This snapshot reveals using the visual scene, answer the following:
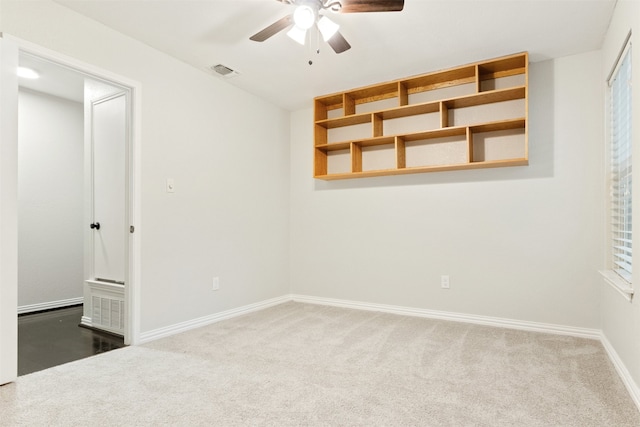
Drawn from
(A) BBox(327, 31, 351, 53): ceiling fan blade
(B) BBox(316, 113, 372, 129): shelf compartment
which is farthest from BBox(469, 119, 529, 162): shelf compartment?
(A) BBox(327, 31, 351, 53): ceiling fan blade

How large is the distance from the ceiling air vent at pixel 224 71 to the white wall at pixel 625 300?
9.53ft

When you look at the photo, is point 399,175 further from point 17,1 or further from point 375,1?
point 17,1

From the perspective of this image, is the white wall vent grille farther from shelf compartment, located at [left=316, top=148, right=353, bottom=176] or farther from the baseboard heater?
shelf compartment, located at [left=316, top=148, right=353, bottom=176]

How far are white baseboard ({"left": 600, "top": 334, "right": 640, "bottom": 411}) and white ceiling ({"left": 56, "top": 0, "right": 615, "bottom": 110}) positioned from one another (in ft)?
7.45

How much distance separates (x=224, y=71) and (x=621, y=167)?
323 cm

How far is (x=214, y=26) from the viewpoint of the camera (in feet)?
8.86

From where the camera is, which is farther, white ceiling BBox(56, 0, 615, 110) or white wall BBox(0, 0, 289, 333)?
white wall BBox(0, 0, 289, 333)

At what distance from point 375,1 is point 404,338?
2.39 meters

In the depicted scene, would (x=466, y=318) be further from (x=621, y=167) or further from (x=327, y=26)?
(x=327, y=26)

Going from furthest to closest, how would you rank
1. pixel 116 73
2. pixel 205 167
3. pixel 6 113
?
pixel 205 167
pixel 116 73
pixel 6 113

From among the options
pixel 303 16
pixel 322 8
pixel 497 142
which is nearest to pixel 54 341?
pixel 303 16

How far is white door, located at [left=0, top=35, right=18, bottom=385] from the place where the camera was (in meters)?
2.15

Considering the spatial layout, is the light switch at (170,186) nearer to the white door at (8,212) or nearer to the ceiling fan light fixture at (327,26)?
the white door at (8,212)

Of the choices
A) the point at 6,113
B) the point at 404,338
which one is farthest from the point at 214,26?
the point at 404,338
